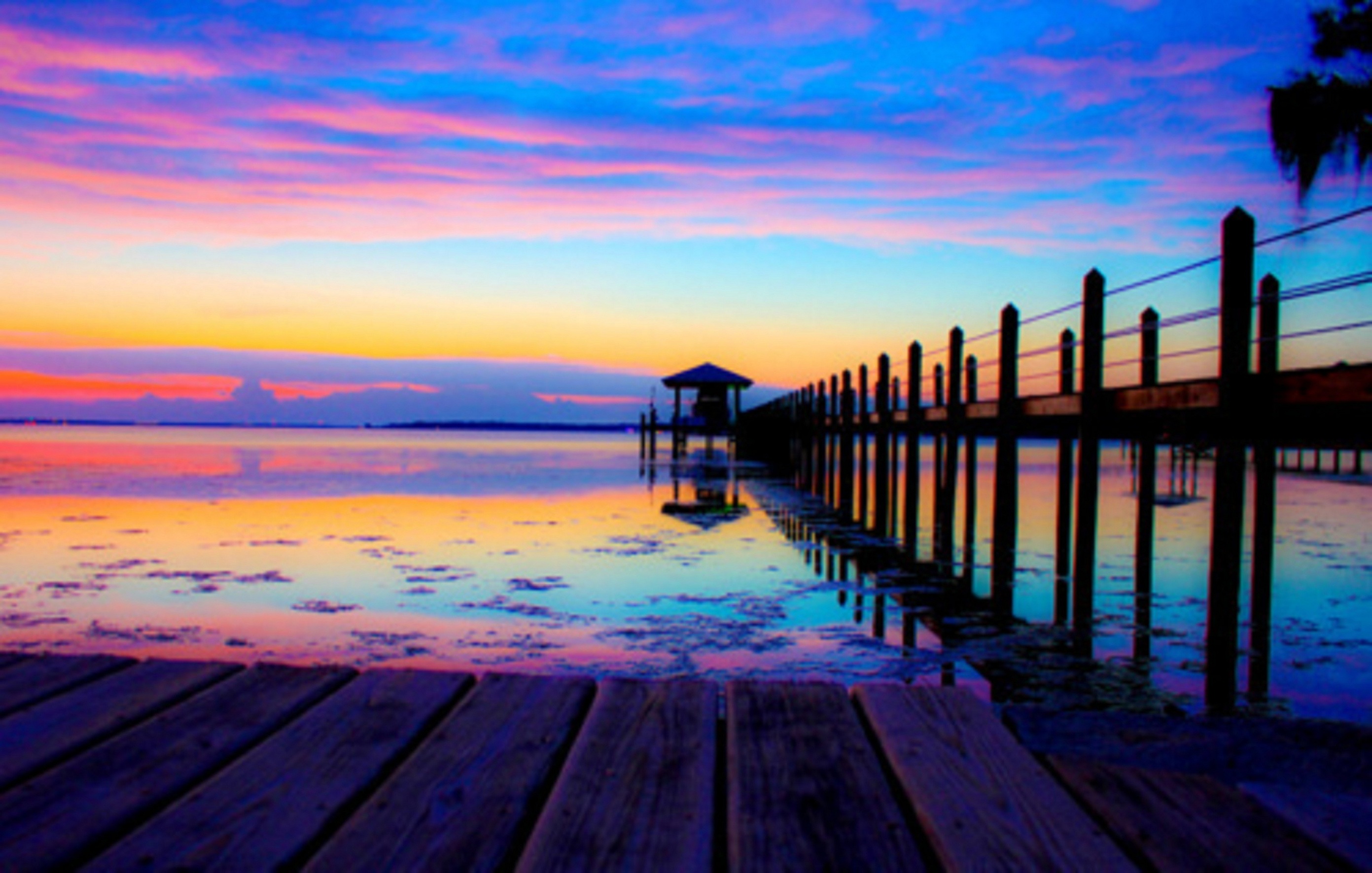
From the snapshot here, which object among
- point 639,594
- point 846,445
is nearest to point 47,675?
point 639,594

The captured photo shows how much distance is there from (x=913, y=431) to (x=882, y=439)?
2.54 meters

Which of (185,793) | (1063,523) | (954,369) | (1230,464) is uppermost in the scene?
(954,369)

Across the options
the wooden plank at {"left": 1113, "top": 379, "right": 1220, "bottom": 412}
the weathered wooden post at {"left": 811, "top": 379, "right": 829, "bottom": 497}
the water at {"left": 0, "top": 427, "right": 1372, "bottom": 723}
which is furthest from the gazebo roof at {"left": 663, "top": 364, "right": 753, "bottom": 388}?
the wooden plank at {"left": 1113, "top": 379, "right": 1220, "bottom": 412}

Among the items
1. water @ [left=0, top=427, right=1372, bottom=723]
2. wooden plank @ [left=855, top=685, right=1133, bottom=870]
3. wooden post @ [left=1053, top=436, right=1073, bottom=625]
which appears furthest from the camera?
wooden post @ [left=1053, top=436, right=1073, bottom=625]

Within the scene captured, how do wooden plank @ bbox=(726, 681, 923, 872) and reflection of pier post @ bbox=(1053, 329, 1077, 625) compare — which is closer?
wooden plank @ bbox=(726, 681, 923, 872)

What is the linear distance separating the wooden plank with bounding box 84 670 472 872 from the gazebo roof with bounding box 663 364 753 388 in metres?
40.9

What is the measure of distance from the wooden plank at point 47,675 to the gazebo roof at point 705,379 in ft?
133

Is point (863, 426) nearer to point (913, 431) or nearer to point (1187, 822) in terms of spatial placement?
point (913, 431)

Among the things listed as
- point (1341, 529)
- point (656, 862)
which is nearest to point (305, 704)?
point (656, 862)

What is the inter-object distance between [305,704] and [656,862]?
121 cm

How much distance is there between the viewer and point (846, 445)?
2423 centimetres

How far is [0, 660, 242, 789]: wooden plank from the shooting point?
2.12 metres

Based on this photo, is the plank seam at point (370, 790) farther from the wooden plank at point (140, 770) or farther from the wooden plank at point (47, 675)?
the wooden plank at point (47, 675)

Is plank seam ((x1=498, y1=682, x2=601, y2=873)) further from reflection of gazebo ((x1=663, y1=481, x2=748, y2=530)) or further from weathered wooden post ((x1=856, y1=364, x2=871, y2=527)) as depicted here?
weathered wooden post ((x1=856, y1=364, x2=871, y2=527))
